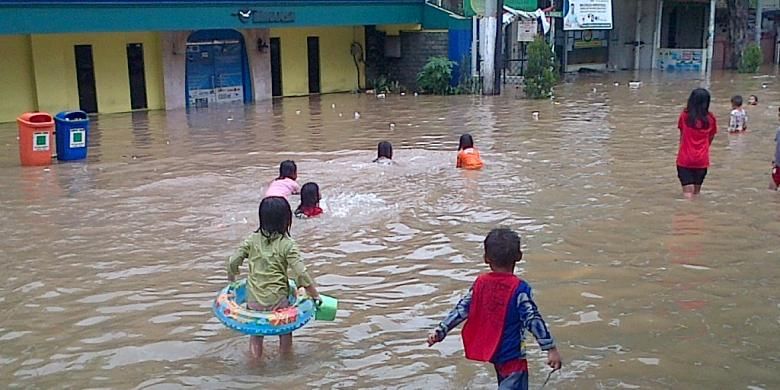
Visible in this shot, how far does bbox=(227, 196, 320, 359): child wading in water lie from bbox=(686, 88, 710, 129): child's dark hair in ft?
20.2

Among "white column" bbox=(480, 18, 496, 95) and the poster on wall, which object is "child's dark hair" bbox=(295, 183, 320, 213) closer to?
"white column" bbox=(480, 18, 496, 95)

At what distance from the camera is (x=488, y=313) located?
4438 millimetres

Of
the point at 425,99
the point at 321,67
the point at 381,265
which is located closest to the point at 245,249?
the point at 381,265

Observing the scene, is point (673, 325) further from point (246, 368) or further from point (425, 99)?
point (425, 99)

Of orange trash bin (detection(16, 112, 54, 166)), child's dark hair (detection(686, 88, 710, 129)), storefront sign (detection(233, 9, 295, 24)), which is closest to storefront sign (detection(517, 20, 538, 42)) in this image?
storefront sign (detection(233, 9, 295, 24))

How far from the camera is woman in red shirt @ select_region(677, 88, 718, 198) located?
10.0 meters

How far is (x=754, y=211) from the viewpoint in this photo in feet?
32.5

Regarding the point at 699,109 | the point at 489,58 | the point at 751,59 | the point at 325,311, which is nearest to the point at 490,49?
the point at 489,58

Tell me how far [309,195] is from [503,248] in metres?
5.81

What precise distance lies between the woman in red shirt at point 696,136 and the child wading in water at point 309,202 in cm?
435

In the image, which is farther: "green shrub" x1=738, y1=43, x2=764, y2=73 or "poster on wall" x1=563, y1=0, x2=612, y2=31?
"green shrub" x1=738, y1=43, x2=764, y2=73

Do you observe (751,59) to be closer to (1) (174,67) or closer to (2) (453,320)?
(1) (174,67)

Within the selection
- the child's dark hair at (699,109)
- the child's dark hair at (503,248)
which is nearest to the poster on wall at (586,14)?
the child's dark hair at (699,109)

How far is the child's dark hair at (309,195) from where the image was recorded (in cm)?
996
